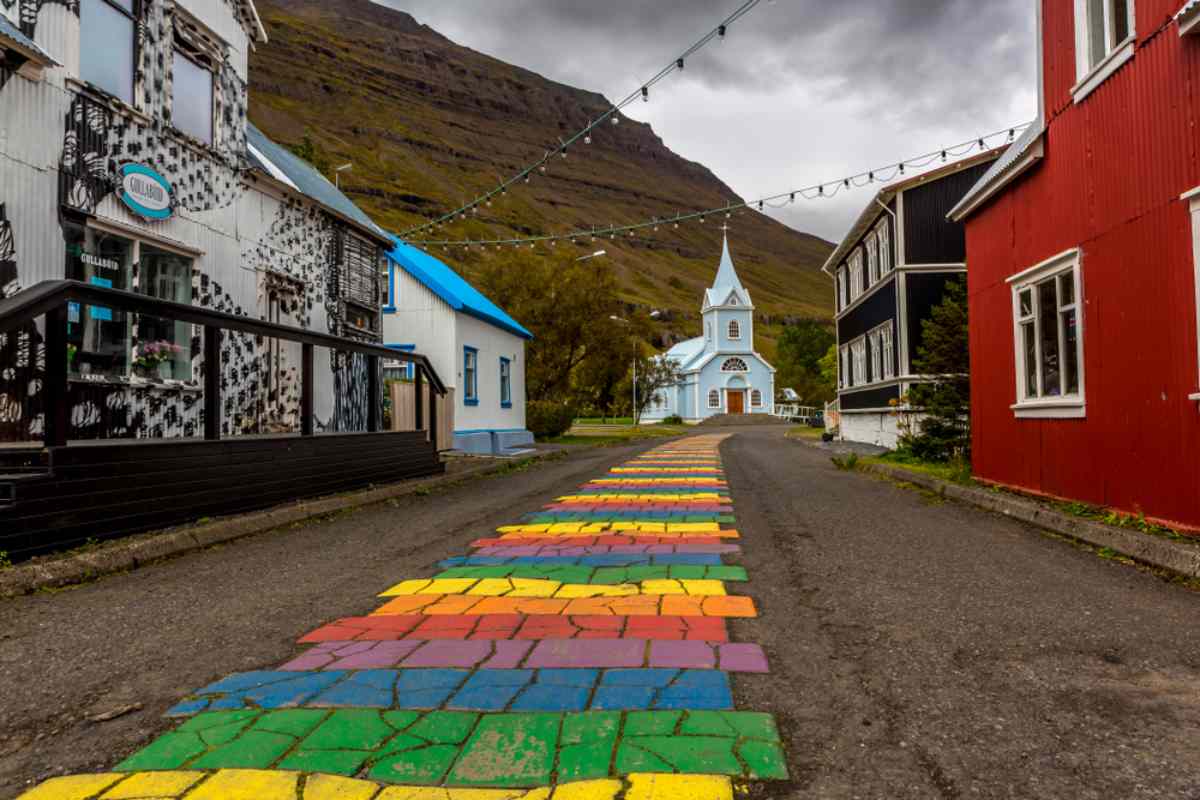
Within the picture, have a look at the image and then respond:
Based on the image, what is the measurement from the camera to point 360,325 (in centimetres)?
1480

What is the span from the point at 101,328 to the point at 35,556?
402cm

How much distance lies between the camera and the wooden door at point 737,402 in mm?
70188

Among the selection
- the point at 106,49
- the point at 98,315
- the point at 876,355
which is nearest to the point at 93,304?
the point at 98,315

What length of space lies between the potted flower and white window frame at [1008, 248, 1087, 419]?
10502 mm

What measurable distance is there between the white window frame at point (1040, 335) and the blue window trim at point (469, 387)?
515 inches

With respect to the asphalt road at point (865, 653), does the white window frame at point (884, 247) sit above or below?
above

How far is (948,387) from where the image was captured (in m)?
14.0

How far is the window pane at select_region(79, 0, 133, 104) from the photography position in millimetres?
8172

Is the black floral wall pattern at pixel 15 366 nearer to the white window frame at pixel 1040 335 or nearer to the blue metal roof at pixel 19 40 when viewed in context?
the blue metal roof at pixel 19 40

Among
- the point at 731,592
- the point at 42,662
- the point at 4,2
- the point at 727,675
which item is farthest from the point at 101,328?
the point at 727,675

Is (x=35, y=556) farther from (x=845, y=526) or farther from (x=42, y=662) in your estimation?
(x=845, y=526)

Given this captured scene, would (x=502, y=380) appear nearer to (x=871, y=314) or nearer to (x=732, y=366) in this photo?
(x=871, y=314)

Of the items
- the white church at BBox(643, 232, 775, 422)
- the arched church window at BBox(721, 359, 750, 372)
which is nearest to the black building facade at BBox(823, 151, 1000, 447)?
the white church at BBox(643, 232, 775, 422)

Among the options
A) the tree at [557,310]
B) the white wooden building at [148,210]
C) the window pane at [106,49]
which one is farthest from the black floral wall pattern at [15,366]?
the tree at [557,310]
